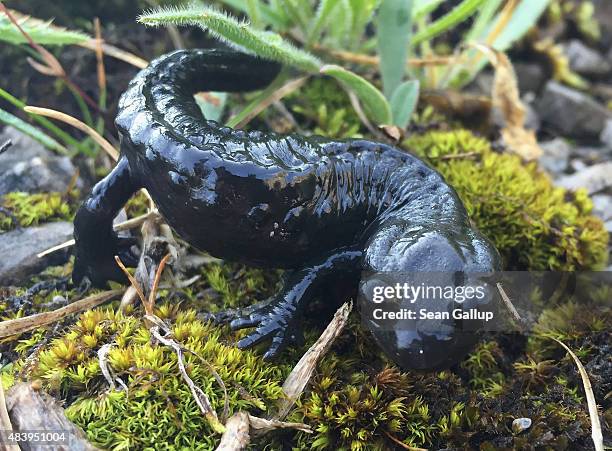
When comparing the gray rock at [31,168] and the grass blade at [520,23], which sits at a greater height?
the grass blade at [520,23]

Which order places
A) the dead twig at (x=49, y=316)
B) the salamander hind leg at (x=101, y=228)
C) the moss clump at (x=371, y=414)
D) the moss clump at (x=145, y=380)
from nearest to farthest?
the moss clump at (x=145, y=380) < the moss clump at (x=371, y=414) < the dead twig at (x=49, y=316) < the salamander hind leg at (x=101, y=228)

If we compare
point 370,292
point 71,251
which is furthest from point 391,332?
point 71,251

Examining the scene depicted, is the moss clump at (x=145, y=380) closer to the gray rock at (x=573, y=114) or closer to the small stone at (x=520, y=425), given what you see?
the small stone at (x=520, y=425)

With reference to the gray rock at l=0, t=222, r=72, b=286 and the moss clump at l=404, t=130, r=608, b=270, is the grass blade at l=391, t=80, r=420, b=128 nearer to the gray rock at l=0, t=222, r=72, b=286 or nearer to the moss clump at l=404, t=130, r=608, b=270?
the moss clump at l=404, t=130, r=608, b=270

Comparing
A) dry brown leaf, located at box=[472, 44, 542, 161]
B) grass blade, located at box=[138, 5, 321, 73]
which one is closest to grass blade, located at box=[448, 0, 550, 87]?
dry brown leaf, located at box=[472, 44, 542, 161]

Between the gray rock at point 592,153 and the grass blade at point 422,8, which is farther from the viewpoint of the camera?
the gray rock at point 592,153

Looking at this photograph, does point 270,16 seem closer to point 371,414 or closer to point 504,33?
point 504,33

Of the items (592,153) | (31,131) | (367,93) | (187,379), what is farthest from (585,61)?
(187,379)

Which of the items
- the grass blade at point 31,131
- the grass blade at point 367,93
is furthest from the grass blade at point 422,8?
the grass blade at point 31,131
